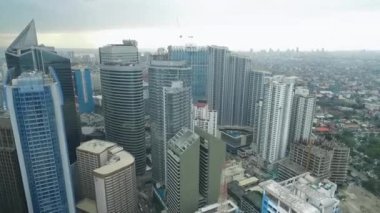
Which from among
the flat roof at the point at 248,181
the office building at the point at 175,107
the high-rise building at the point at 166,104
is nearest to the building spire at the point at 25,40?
the high-rise building at the point at 166,104

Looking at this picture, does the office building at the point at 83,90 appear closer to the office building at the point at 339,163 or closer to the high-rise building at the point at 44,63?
the high-rise building at the point at 44,63

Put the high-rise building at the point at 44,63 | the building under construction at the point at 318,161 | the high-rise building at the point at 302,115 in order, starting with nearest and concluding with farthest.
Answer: the high-rise building at the point at 44,63 < the building under construction at the point at 318,161 < the high-rise building at the point at 302,115

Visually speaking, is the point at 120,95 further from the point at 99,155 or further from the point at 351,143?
the point at 351,143

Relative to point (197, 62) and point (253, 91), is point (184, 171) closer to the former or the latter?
point (197, 62)

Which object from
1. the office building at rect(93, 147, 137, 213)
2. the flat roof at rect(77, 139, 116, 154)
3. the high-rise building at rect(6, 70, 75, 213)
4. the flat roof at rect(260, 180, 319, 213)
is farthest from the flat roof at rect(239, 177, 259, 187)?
the high-rise building at rect(6, 70, 75, 213)

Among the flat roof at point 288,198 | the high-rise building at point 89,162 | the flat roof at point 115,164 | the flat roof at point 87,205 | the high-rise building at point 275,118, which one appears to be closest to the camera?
the flat roof at point 288,198

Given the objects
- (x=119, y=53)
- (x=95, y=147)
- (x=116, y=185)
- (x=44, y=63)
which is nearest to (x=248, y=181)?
(x=116, y=185)
